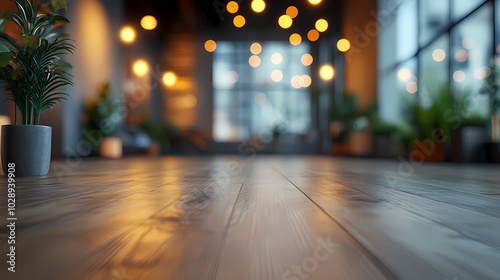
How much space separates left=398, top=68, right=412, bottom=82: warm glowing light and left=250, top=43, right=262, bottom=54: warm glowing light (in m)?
6.26

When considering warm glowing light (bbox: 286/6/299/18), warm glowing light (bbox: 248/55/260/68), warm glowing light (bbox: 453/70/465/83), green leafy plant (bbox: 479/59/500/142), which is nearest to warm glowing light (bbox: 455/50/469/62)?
warm glowing light (bbox: 453/70/465/83)

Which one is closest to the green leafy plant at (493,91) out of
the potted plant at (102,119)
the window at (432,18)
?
the window at (432,18)

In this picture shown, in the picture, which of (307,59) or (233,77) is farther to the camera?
(233,77)

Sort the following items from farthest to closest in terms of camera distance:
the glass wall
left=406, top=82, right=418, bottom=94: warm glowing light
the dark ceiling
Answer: the dark ceiling, left=406, top=82, right=418, bottom=94: warm glowing light, the glass wall

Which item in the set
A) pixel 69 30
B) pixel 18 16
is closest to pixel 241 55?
pixel 69 30

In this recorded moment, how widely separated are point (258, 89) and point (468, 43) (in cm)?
848

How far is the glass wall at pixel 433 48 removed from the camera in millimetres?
4938

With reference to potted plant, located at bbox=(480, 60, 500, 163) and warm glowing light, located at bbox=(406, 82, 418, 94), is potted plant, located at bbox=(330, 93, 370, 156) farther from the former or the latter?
potted plant, located at bbox=(480, 60, 500, 163)

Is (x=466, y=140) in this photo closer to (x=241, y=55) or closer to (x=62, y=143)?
(x=62, y=143)

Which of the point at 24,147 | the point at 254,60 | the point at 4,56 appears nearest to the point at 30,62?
the point at 4,56

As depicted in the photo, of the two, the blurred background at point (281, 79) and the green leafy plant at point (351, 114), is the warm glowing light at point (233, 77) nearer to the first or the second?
the blurred background at point (281, 79)

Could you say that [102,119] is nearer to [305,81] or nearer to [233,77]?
[233,77]

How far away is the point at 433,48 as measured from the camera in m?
6.21

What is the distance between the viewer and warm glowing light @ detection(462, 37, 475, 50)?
5.17 meters
